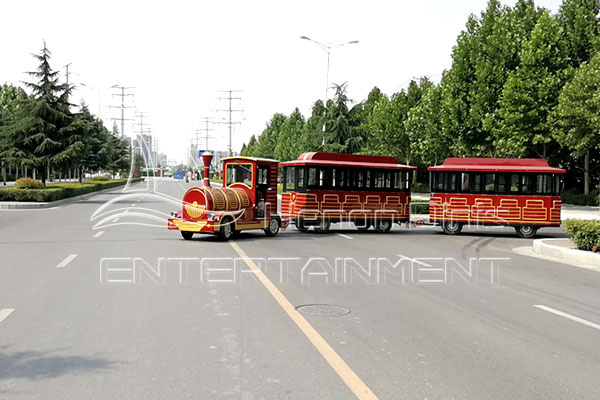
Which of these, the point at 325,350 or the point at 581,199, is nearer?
the point at 325,350

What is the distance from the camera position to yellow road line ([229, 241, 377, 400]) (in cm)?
511

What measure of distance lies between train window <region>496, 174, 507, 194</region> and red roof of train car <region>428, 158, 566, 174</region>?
25 cm

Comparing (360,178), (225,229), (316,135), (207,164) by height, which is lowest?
(225,229)

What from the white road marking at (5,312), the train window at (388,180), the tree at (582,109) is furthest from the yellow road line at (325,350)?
the tree at (582,109)

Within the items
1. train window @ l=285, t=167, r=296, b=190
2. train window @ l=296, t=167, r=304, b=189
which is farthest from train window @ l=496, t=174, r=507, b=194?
train window @ l=285, t=167, r=296, b=190

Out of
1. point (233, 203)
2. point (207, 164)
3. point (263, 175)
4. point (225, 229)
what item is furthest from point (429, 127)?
point (225, 229)

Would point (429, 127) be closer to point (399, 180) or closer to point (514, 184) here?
point (399, 180)

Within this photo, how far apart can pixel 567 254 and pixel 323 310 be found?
31.6ft

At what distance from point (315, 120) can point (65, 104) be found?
99.2ft

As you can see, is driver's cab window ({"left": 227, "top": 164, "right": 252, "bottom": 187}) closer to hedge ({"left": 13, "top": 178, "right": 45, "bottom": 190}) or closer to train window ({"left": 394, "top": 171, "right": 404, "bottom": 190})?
train window ({"left": 394, "top": 171, "right": 404, "bottom": 190})

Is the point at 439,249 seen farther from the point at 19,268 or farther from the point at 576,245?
the point at 19,268

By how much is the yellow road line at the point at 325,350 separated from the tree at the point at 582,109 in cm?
3119

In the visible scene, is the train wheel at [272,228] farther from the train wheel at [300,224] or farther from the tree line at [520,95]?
the tree line at [520,95]

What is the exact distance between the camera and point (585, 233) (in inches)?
608
